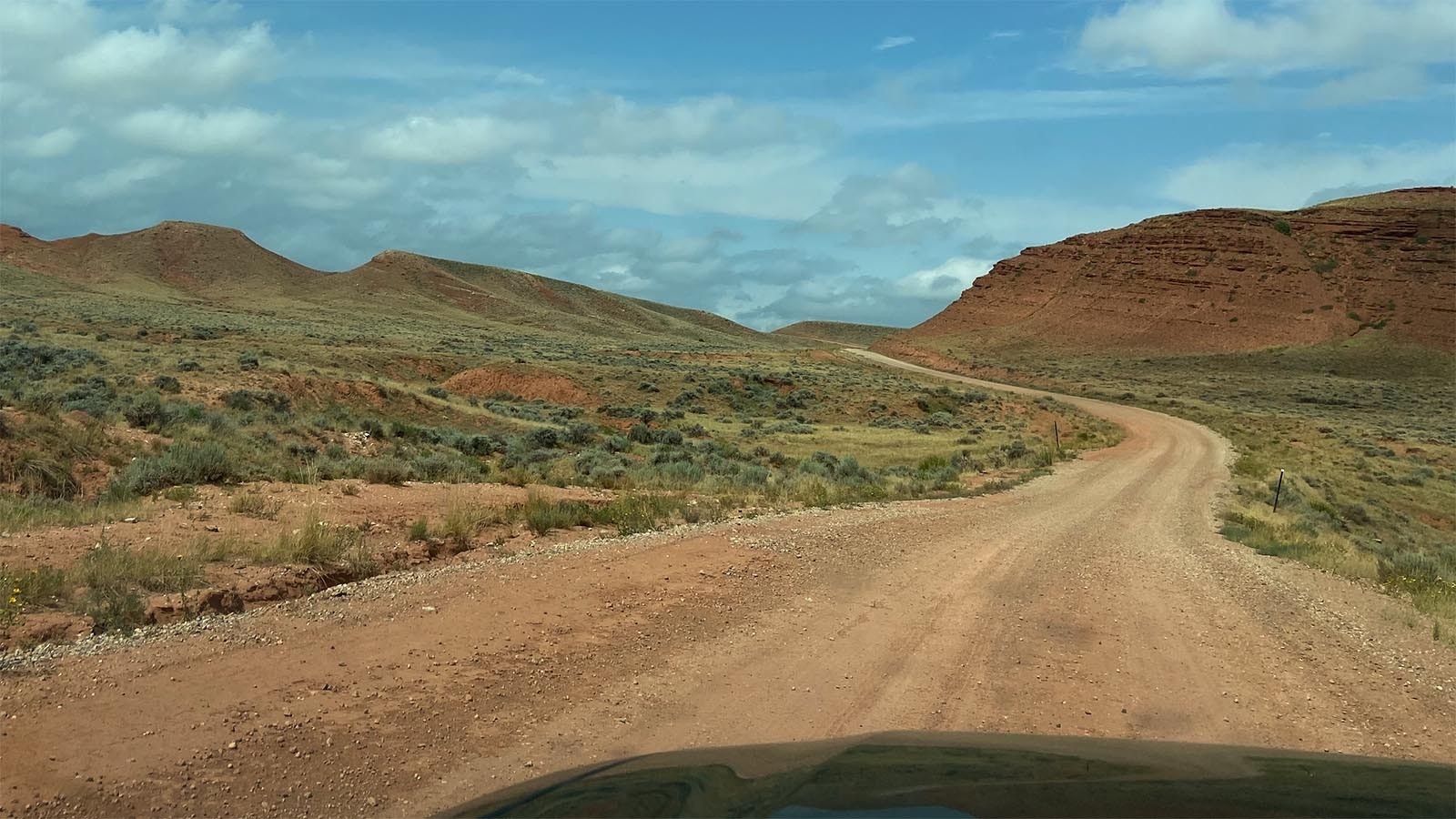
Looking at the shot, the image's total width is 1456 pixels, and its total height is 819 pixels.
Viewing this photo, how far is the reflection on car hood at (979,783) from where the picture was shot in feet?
16.2

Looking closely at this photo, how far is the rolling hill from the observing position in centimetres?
9412

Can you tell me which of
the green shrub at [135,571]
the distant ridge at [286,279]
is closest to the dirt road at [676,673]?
the green shrub at [135,571]

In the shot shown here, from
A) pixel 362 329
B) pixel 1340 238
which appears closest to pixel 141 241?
pixel 362 329

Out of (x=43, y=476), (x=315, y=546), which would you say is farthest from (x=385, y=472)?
(x=315, y=546)

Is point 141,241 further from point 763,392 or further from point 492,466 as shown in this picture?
point 492,466

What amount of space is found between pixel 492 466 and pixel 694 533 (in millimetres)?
8209

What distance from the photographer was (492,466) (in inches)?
768

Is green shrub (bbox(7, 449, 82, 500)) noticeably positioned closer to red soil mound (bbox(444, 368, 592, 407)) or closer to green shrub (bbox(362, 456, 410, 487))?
green shrub (bbox(362, 456, 410, 487))

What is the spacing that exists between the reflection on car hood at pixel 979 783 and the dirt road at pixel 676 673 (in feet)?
1.34

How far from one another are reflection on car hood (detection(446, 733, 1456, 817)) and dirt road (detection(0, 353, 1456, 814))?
41 centimetres

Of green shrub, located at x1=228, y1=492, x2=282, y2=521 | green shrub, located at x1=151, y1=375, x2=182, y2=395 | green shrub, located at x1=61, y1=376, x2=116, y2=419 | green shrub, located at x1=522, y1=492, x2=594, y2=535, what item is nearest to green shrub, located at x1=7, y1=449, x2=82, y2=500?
green shrub, located at x1=228, y1=492, x2=282, y2=521

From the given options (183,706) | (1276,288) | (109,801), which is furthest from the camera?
(1276,288)

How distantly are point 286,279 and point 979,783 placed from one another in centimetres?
14201

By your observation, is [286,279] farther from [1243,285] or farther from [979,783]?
[979,783]
